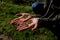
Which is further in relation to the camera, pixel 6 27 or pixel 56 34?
pixel 6 27

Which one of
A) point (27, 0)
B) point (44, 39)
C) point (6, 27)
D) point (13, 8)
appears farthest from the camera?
point (27, 0)

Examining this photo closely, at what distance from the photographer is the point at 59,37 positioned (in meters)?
3.45

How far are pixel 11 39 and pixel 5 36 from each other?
0.17m

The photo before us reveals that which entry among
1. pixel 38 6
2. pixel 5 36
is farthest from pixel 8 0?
pixel 5 36

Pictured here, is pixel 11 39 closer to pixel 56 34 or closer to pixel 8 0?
pixel 56 34

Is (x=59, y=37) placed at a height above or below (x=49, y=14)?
below

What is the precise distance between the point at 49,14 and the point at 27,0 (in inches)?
63.7

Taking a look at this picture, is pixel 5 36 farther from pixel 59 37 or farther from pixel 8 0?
pixel 8 0

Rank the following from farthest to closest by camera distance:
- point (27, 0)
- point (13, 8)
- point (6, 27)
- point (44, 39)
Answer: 1. point (27, 0)
2. point (13, 8)
3. point (6, 27)
4. point (44, 39)

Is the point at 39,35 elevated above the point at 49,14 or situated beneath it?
situated beneath

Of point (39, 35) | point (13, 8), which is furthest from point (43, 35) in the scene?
point (13, 8)

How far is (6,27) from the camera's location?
3816 millimetres

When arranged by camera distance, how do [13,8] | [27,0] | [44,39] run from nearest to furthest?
[44,39] → [13,8] → [27,0]

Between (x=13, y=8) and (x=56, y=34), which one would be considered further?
(x=13, y=8)
